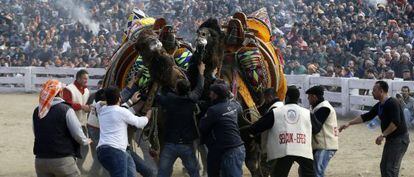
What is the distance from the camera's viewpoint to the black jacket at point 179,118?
364 inches

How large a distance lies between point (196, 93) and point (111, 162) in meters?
1.14

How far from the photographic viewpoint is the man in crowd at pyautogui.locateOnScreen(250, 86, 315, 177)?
906 centimetres

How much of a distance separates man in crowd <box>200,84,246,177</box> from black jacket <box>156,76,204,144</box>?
10.3 inches

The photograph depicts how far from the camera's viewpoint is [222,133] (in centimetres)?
895

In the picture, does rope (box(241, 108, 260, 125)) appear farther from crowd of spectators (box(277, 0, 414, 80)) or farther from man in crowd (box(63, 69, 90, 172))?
crowd of spectators (box(277, 0, 414, 80))

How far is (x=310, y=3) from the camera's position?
27.8 metres

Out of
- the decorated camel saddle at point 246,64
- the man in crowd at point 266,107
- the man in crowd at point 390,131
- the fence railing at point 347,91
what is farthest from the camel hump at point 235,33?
the fence railing at point 347,91

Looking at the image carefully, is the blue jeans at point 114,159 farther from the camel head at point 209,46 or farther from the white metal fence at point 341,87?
the white metal fence at point 341,87

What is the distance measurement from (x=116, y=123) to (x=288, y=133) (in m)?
1.64

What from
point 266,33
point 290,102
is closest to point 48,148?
point 290,102

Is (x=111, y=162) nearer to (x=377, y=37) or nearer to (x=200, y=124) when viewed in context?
(x=200, y=124)

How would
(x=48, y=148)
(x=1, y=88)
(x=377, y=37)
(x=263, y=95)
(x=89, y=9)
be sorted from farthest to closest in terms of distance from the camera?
(x=89, y=9)
(x=1, y=88)
(x=377, y=37)
(x=263, y=95)
(x=48, y=148)

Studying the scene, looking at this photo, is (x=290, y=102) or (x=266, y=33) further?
(x=266, y=33)

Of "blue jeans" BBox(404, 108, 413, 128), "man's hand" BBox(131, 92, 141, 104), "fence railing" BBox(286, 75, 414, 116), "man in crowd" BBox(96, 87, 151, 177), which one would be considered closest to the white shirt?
Answer: "man in crowd" BBox(96, 87, 151, 177)
